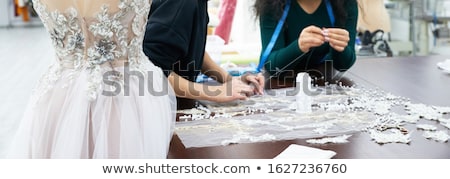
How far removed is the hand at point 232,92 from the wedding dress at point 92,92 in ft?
1.17

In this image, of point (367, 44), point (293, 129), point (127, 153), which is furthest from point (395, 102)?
point (367, 44)

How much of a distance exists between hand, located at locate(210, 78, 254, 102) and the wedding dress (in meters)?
0.36

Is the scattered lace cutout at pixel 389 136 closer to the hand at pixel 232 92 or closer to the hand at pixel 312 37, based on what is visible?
the hand at pixel 232 92

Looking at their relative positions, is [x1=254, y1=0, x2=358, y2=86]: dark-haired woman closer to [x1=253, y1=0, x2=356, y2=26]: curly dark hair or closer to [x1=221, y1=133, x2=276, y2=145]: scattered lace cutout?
[x1=253, y1=0, x2=356, y2=26]: curly dark hair

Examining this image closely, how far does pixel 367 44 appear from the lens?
345cm

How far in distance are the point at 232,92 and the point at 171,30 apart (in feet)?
0.77

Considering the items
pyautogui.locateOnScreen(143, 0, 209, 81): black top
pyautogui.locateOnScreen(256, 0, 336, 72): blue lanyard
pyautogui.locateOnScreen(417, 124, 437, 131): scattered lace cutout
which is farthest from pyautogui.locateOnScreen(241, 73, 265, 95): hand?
pyautogui.locateOnScreen(417, 124, 437, 131): scattered lace cutout

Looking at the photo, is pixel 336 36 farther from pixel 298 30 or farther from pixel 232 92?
pixel 232 92

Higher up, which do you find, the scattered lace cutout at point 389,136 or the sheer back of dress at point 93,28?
the sheer back of dress at point 93,28

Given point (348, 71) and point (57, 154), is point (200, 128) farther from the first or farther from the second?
point (348, 71)

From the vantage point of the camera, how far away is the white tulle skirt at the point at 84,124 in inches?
36.3

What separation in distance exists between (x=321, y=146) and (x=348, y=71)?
31.4 inches

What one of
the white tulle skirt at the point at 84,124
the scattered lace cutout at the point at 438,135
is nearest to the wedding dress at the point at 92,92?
the white tulle skirt at the point at 84,124

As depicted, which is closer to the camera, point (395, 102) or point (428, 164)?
point (428, 164)
